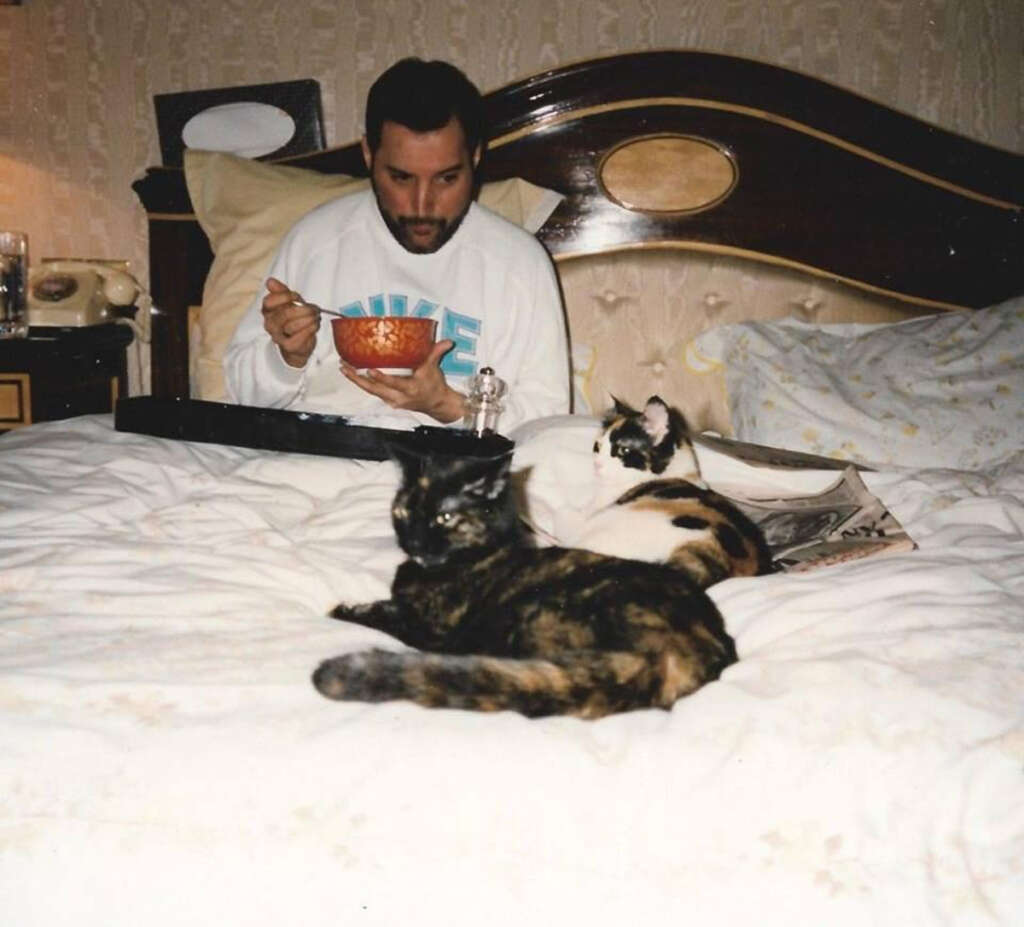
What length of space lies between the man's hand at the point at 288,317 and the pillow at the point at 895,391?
997 mm

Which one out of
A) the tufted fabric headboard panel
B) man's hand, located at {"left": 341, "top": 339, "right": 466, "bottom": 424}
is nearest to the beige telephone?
man's hand, located at {"left": 341, "top": 339, "right": 466, "bottom": 424}

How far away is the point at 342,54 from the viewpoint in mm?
2422

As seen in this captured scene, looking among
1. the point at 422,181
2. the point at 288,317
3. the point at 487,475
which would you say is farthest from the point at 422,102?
the point at 487,475

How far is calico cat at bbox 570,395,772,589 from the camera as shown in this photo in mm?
1073

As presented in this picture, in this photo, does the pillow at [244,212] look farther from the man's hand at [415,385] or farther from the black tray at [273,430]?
the man's hand at [415,385]

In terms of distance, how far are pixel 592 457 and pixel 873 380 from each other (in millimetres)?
743

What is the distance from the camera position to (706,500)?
117cm

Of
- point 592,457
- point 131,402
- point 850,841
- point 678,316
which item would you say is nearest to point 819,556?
point 592,457

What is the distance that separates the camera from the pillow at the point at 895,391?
5.53ft

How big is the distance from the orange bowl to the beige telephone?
1189 millimetres

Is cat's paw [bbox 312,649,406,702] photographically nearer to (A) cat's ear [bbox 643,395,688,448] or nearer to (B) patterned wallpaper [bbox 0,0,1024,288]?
(A) cat's ear [bbox 643,395,688,448]

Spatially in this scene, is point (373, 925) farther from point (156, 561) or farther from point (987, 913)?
point (156, 561)

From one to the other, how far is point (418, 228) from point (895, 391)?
3.69 feet

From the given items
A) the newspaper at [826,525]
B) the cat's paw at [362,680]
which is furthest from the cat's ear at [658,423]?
the cat's paw at [362,680]
